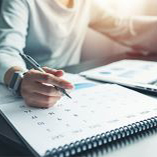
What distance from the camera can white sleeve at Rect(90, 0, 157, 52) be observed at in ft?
3.84

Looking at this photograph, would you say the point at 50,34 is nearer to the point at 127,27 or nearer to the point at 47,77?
the point at 127,27

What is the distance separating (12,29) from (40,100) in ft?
1.26

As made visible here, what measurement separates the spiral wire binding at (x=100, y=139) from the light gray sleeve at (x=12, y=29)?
1.21ft

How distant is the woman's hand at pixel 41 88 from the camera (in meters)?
0.56

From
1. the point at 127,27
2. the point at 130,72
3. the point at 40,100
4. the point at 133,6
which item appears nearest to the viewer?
the point at 40,100

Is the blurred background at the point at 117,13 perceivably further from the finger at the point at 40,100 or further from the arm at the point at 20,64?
the finger at the point at 40,100

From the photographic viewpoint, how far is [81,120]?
0.51m

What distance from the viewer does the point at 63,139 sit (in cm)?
44

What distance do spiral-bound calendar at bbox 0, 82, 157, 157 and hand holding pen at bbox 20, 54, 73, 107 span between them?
2cm

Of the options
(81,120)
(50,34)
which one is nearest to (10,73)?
(81,120)

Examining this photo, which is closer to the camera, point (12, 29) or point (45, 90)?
point (45, 90)

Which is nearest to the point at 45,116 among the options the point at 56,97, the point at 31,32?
the point at 56,97

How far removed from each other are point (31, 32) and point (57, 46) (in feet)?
0.44

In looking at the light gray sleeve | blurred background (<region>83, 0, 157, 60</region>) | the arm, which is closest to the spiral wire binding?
the arm
